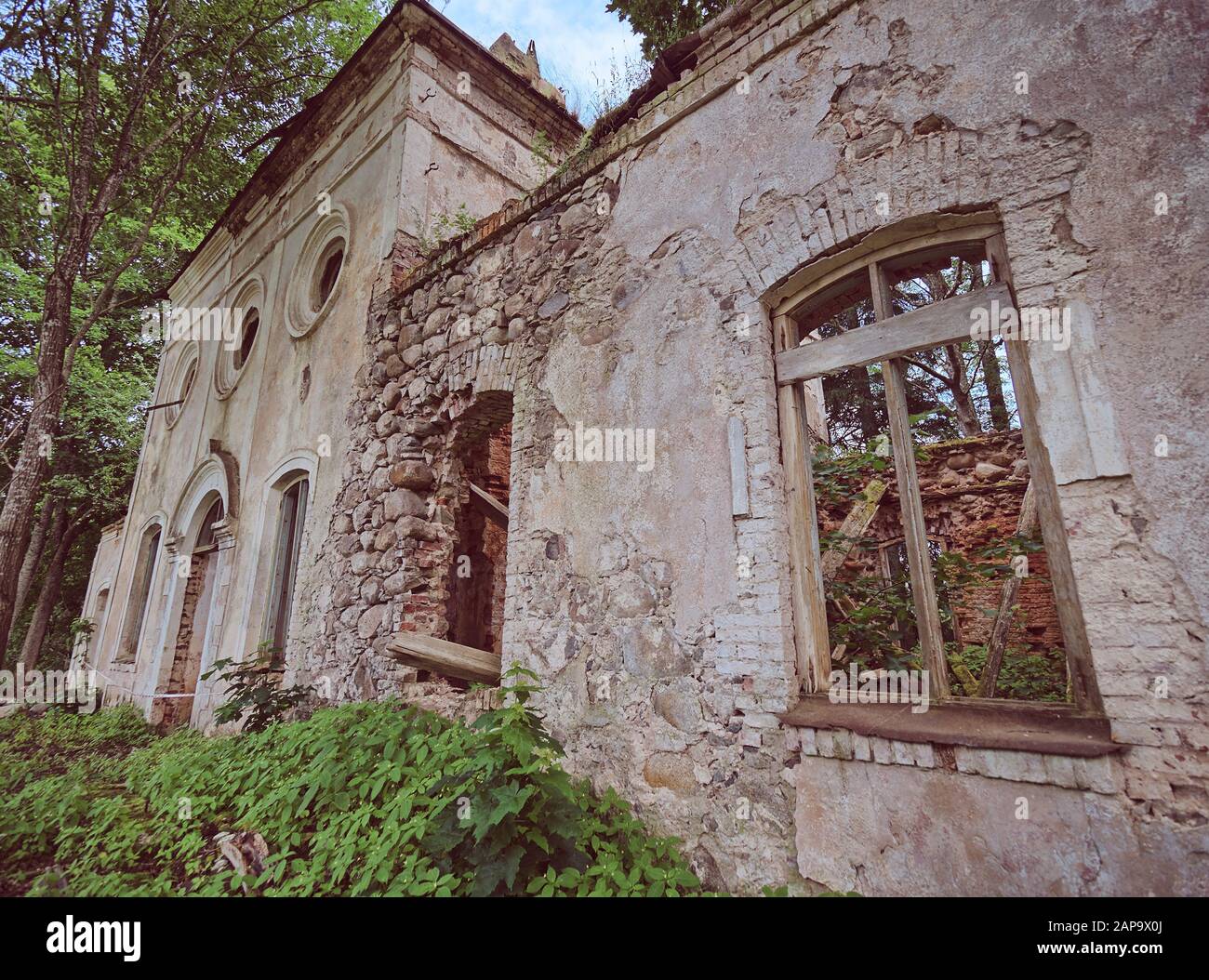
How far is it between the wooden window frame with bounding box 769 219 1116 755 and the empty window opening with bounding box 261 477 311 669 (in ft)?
18.1

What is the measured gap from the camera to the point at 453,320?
5012mm

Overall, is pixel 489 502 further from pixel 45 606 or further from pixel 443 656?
pixel 45 606

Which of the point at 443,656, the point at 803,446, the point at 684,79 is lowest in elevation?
the point at 443,656

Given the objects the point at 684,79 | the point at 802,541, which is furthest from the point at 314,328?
the point at 802,541

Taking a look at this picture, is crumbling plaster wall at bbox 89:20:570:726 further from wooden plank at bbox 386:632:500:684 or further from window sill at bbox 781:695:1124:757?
window sill at bbox 781:695:1124:757

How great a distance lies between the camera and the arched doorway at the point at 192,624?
8.15 metres

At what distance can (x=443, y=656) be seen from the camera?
4039 mm

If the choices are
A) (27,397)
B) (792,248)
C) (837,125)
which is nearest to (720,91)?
(837,125)

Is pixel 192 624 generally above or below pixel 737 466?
below

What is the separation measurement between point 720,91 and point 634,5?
427cm

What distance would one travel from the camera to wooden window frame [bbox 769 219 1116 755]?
2.09m

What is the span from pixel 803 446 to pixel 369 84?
24.6 ft

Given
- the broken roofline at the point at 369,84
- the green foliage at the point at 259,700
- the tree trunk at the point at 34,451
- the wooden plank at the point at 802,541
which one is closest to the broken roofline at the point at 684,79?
the wooden plank at the point at 802,541
